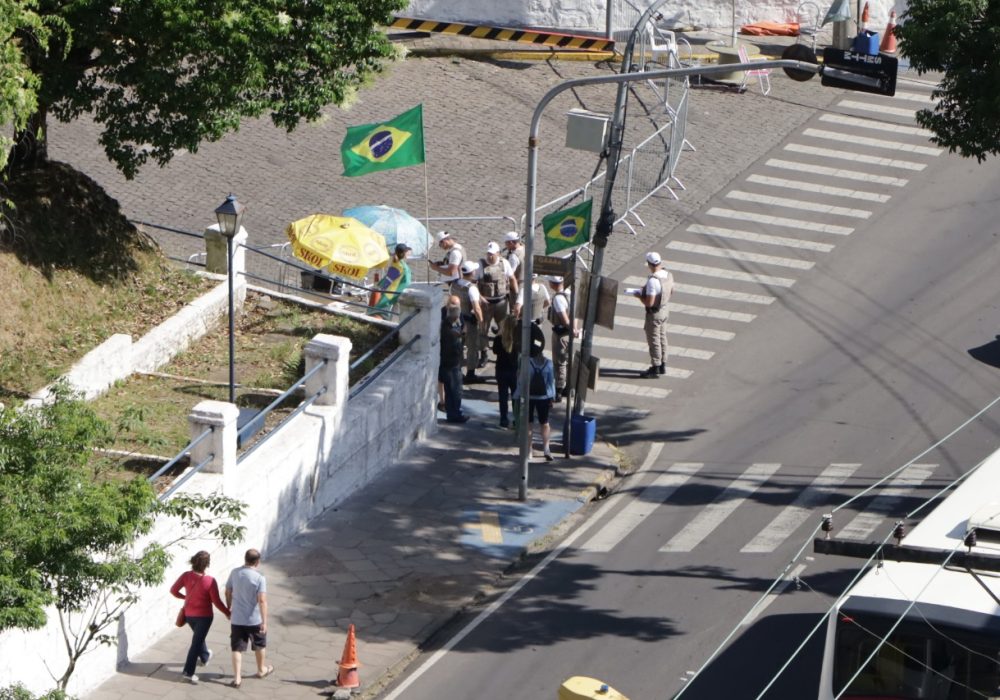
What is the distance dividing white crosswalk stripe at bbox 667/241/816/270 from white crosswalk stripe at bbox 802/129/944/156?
214 inches

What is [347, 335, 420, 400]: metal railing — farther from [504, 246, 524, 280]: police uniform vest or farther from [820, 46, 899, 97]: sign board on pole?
[820, 46, 899, 97]: sign board on pole

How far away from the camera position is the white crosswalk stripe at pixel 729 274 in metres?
27.4

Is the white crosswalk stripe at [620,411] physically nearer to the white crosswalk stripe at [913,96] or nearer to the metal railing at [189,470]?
the metal railing at [189,470]

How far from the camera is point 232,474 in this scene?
57.7 ft

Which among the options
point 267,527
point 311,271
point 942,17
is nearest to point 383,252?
point 311,271

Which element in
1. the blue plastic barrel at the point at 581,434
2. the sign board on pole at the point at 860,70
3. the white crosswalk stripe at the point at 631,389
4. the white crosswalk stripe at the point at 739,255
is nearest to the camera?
the sign board on pole at the point at 860,70

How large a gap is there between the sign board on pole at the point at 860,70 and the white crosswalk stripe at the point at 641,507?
5.89 meters

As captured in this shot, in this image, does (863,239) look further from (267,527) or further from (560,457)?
(267,527)

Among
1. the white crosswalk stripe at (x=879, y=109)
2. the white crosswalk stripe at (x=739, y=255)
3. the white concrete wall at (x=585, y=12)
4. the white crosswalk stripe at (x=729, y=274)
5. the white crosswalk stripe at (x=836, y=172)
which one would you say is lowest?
the white crosswalk stripe at (x=729, y=274)

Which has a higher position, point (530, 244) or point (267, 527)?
point (530, 244)

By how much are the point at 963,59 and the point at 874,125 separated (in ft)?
45.0

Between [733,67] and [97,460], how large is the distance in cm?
822

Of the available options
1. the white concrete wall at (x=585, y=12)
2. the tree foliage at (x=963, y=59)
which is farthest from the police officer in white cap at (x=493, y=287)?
the white concrete wall at (x=585, y=12)

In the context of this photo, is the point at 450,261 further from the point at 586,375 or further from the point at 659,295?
the point at 586,375
